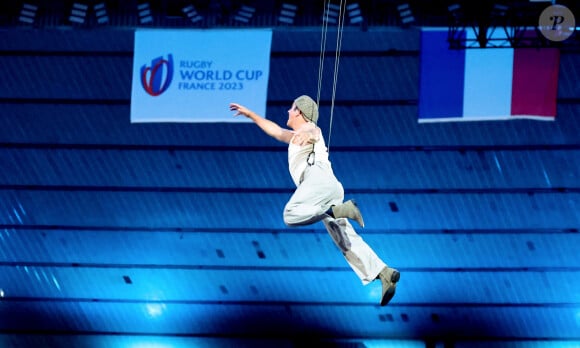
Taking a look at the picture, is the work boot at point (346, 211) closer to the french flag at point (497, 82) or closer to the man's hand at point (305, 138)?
the man's hand at point (305, 138)

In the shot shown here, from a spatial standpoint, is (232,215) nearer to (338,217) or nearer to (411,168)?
(411,168)

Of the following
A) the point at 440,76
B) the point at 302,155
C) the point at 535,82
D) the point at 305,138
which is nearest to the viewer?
the point at 305,138

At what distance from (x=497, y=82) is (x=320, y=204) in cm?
501

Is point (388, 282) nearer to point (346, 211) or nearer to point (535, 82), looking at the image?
point (346, 211)

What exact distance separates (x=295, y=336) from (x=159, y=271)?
173cm

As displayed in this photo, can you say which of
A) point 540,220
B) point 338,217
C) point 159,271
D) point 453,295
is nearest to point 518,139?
point 540,220

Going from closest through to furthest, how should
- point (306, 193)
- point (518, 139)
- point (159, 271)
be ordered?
1. point (306, 193)
2. point (518, 139)
3. point (159, 271)

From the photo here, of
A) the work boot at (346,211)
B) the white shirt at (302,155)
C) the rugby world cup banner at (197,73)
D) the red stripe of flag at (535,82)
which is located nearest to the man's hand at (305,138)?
the white shirt at (302,155)

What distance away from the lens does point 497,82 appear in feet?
33.5

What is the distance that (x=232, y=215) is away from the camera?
11.0m

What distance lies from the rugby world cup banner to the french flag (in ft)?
6.46

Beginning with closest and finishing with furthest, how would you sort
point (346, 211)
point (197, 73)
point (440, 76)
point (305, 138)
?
point (346, 211)
point (305, 138)
point (440, 76)
point (197, 73)

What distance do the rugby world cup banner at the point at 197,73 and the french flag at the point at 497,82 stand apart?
197 cm

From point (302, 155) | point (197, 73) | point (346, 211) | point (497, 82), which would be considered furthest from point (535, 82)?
point (346, 211)
